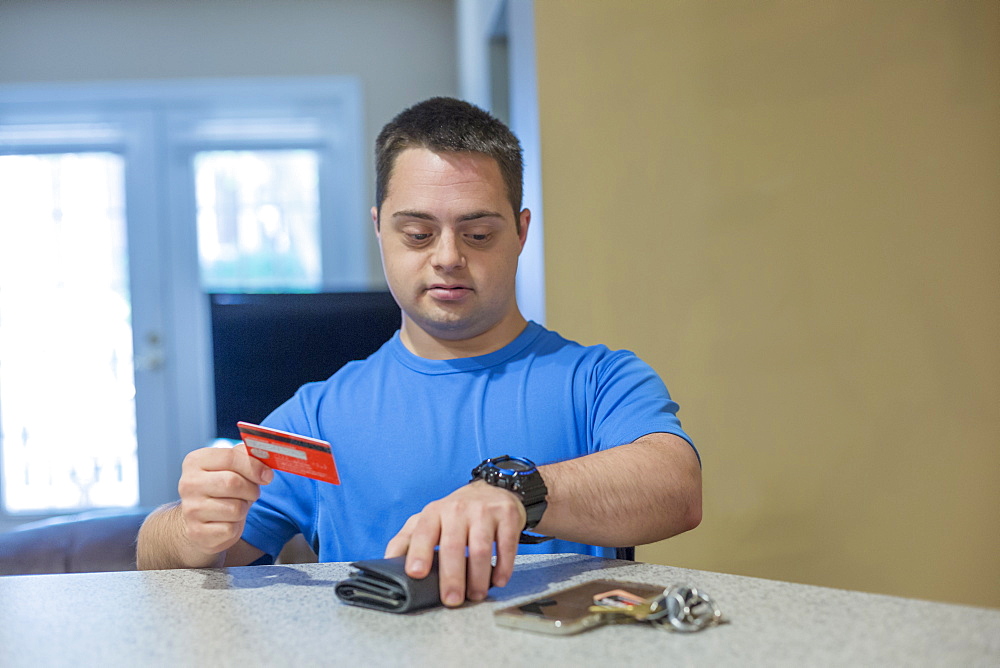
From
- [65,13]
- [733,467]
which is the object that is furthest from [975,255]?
[65,13]

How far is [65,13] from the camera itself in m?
4.57

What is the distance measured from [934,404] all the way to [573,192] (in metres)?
0.94

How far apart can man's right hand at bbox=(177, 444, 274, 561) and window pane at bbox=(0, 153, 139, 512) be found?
13.7 ft

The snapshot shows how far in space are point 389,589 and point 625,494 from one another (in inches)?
14.5

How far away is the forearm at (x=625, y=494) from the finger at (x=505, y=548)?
0.15 meters

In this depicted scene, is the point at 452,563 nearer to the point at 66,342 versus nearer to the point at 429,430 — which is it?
the point at 429,430

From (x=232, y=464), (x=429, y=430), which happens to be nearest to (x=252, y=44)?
(x=429, y=430)

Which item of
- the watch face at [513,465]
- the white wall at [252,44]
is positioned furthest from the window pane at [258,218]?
the watch face at [513,465]

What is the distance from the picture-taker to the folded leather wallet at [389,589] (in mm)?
785

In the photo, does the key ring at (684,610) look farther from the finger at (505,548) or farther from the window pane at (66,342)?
the window pane at (66,342)

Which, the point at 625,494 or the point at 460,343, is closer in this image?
the point at 625,494

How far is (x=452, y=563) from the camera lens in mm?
801

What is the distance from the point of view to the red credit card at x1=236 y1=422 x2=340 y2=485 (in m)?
0.85

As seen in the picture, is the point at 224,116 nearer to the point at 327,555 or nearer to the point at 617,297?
the point at 617,297
